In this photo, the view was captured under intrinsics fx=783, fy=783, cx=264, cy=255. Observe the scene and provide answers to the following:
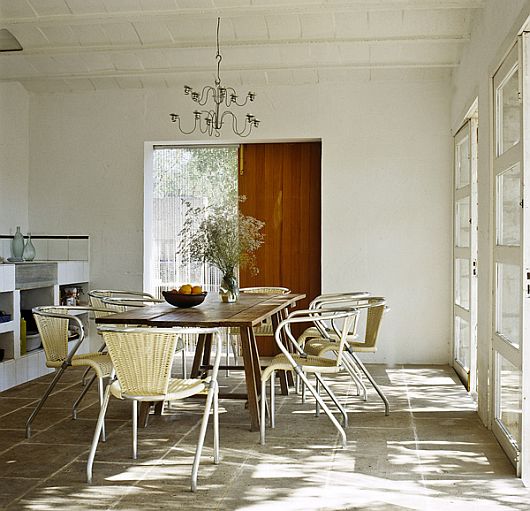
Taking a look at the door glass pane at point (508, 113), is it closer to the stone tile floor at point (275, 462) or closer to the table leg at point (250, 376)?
the stone tile floor at point (275, 462)

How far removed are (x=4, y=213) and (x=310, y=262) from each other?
318cm

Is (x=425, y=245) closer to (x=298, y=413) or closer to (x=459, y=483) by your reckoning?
(x=298, y=413)

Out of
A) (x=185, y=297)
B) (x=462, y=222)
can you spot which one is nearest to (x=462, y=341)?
(x=462, y=222)

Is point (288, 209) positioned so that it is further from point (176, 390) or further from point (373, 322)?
point (176, 390)

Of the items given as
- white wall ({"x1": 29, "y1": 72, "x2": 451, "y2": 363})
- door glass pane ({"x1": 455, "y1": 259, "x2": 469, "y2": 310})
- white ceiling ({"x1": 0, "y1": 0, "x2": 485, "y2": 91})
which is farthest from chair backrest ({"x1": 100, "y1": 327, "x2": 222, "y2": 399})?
white wall ({"x1": 29, "y1": 72, "x2": 451, "y2": 363})

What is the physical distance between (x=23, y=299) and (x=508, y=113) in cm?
486

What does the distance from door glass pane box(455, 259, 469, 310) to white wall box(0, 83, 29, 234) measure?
177 inches

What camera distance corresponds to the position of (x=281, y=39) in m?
6.90

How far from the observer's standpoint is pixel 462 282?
7.11 metres

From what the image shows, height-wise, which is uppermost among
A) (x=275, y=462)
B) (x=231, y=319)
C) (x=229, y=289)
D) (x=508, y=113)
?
(x=508, y=113)

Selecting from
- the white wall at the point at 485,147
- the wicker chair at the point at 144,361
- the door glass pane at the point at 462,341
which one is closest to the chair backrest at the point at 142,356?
the wicker chair at the point at 144,361

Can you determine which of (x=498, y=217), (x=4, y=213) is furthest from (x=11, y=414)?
(x=498, y=217)

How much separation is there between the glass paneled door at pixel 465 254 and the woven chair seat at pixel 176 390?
2964 mm

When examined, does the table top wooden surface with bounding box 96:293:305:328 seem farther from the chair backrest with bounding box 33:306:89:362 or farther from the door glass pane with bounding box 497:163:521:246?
the door glass pane with bounding box 497:163:521:246
